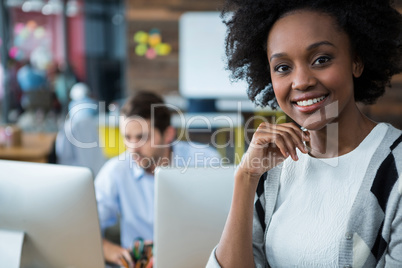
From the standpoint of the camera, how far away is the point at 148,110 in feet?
7.54

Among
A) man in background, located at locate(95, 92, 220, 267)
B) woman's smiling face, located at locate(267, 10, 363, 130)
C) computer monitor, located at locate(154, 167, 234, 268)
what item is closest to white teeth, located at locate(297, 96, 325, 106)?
woman's smiling face, located at locate(267, 10, 363, 130)

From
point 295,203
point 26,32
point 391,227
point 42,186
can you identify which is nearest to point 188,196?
point 295,203

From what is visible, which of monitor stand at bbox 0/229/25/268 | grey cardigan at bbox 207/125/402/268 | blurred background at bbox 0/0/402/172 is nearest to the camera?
grey cardigan at bbox 207/125/402/268

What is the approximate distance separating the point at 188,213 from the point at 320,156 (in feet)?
Result: 1.22

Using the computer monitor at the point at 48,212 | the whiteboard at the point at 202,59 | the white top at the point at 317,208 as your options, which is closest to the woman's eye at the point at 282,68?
the white top at the point at 317,208

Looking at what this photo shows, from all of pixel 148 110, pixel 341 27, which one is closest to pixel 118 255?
pixel 148 110

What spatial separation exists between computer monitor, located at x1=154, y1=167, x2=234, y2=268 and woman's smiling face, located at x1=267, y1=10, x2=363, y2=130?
27 centimetres

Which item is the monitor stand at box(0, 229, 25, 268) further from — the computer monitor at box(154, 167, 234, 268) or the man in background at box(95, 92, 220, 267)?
the man in background at box(95, 92, 220, 267)

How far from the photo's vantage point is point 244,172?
120 cm

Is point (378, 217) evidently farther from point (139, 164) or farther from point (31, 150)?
point (31, 150)

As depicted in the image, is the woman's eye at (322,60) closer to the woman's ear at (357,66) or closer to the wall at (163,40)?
the woman's ear at (357,66)

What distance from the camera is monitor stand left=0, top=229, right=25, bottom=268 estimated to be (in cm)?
126

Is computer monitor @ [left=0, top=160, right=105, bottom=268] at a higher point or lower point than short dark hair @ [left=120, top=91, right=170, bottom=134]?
lower

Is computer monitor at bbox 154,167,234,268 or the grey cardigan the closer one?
the grey cardigan
